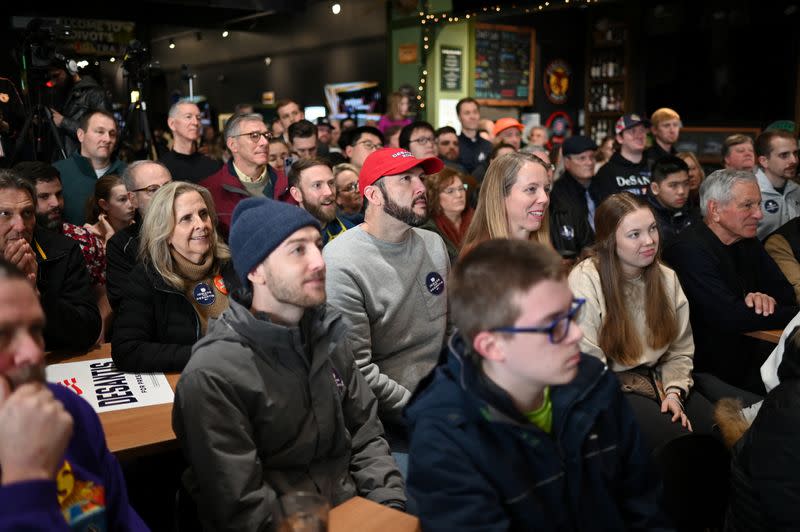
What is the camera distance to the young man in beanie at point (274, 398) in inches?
74.2

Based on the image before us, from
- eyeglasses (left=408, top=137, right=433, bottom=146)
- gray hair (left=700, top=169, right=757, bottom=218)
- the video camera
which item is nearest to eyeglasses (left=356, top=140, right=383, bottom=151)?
eyeglasses (left=408, top=137, right=433, bottom=146)

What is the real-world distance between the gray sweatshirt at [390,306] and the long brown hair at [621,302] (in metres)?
0.66

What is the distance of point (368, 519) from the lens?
1.71 meters

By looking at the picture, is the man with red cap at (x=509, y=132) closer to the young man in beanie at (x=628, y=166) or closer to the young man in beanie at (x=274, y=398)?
the young man in beanie at (x=628, y=166)

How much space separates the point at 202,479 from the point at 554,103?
33.1ft

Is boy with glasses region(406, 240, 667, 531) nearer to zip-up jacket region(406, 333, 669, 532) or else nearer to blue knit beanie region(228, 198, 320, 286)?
zip-up jacket region(406, 333, 669, 532)

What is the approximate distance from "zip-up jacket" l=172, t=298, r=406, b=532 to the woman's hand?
1.27 meters

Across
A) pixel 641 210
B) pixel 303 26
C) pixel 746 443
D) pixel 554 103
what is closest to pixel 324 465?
pixel 746 443

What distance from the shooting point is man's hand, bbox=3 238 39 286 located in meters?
2.68

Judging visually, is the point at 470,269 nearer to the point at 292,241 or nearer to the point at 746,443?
the point at 292,241

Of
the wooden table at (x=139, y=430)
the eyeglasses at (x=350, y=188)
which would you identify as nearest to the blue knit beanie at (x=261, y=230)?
the wooden table at (x=139, y=430)

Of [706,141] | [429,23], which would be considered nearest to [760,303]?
[706,141]

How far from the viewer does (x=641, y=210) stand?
122 inches

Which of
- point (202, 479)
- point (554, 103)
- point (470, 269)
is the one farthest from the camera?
point (554, 103)
